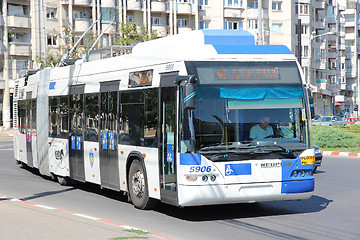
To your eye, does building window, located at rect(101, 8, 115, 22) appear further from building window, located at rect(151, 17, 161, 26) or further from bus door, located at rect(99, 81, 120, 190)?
bus door, located at rect(99, 81, 120, 190)

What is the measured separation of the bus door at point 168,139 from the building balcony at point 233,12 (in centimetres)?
6568

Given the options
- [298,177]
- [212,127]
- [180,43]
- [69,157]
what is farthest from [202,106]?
[69,157]

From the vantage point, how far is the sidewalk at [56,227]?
8.21 metres

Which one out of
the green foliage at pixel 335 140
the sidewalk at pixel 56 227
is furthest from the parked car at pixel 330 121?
the sidewalk at pixel 56 227

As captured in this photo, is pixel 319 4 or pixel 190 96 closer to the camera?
pixel 190 96

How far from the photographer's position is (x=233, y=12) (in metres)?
75.6

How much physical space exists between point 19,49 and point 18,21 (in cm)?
261

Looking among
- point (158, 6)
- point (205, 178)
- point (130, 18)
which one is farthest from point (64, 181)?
point (158, 6)

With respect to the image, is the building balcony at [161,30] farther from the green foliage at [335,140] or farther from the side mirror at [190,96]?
the side mirror at [190,96]

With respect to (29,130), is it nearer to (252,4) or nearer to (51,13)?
→ (51,13)

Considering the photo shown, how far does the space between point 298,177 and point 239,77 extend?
1.83 meters

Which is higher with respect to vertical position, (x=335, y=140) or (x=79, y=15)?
(x=79, y=15)

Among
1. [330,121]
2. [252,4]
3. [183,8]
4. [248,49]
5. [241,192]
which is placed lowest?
[330,121]

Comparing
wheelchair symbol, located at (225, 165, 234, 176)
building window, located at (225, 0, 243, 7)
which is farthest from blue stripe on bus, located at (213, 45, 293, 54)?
building window, located at (225, 0, 243, 7)
